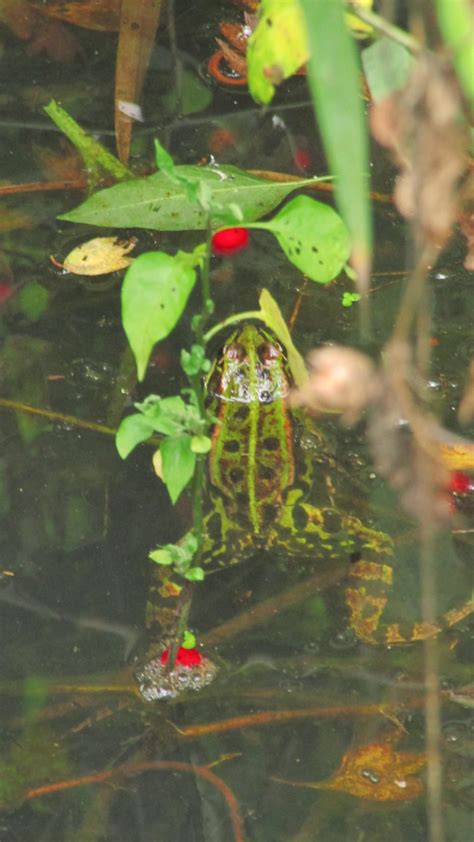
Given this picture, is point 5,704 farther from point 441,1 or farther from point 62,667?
point 441,1

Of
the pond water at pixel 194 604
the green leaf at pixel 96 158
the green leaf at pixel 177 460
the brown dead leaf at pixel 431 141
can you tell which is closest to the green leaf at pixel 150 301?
the green leaf at pixel 177 460

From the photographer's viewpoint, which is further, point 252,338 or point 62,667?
point 252,338

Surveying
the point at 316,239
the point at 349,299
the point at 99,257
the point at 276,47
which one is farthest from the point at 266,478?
the point at 276,47

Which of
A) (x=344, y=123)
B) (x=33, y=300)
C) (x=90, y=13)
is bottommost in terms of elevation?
(x=33, y=300)

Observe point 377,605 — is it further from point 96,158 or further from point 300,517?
point 96,158

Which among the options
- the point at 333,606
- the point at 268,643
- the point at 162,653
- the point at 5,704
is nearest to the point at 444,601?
the point at 333,606

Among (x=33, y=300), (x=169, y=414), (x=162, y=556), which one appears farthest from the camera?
(x=33, y=300)

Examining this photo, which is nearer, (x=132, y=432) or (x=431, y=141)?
(x=431, y=141)
